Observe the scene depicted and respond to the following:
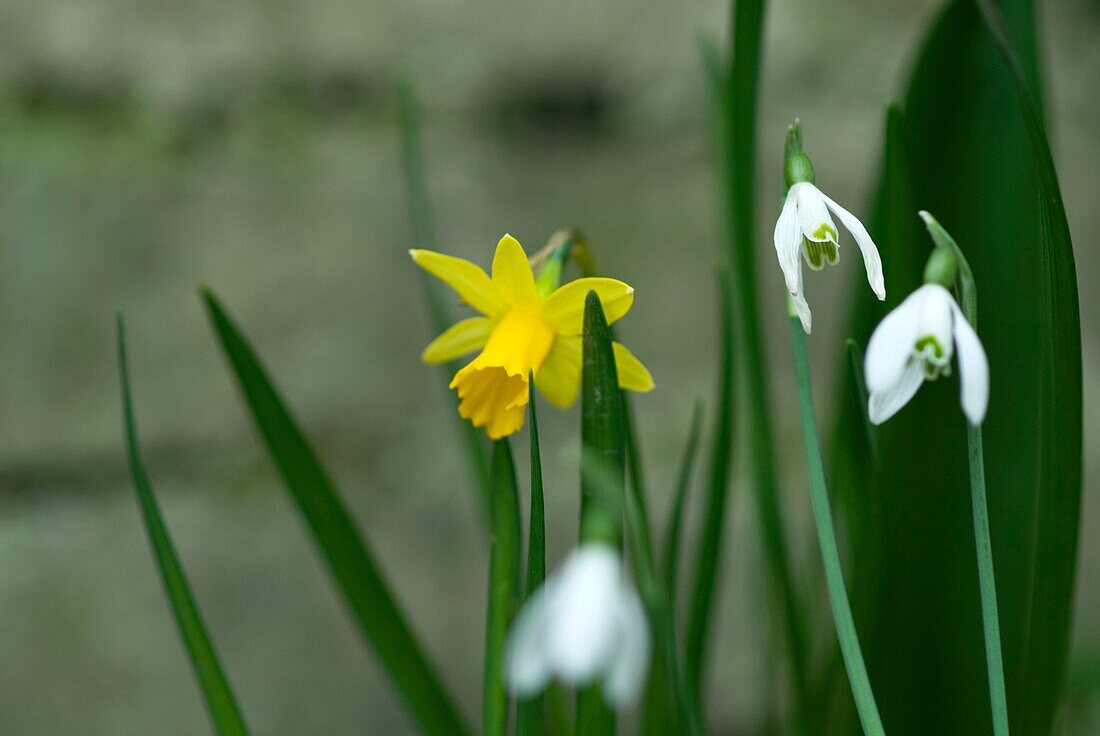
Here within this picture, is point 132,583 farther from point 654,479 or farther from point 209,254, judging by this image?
point 654,479

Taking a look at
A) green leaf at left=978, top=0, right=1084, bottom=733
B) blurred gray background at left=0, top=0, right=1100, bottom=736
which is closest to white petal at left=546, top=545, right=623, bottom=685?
green leaf at left=978, top=0, right=1084, bottom=733

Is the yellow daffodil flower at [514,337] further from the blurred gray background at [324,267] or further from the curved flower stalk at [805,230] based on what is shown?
the blurred gray background at [324,267]

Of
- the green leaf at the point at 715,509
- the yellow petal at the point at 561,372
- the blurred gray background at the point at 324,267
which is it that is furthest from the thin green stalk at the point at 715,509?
the blurred gray background at the point at 324,267

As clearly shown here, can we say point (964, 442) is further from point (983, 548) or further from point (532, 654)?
point (532, 654)

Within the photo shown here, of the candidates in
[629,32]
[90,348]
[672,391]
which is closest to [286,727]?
[90,348]

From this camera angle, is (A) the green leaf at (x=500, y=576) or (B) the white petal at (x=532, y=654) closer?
(B) the white petal at (x=532, y=654)
